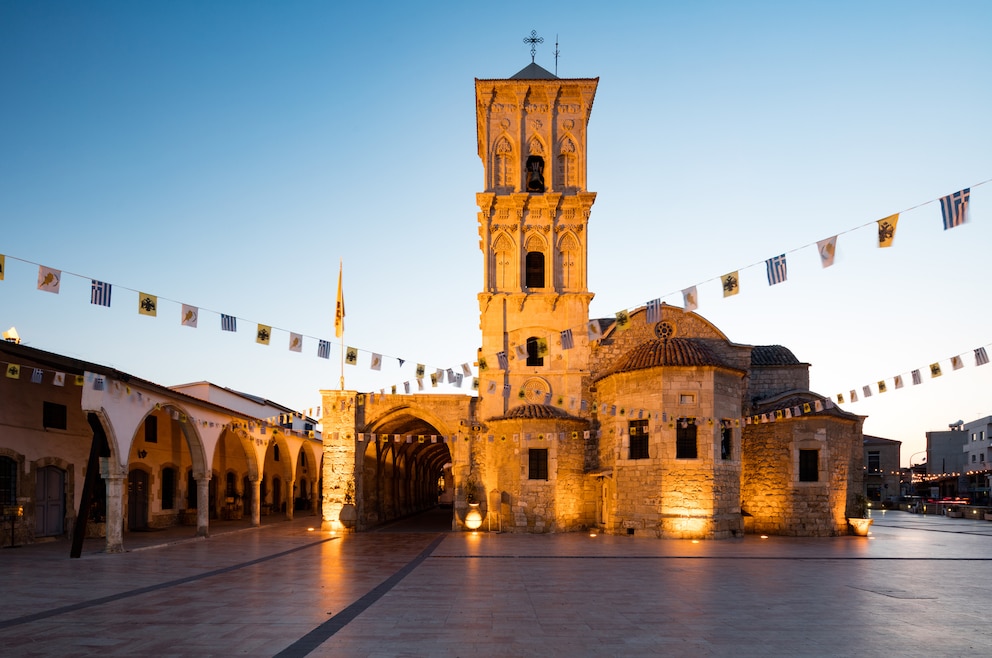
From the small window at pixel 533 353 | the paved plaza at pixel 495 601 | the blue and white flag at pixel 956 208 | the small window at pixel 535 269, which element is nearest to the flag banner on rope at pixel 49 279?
the paved plaza at pixel 495 601

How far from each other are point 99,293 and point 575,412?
20747 mm

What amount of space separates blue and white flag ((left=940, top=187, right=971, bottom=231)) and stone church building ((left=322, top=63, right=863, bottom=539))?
14479mm

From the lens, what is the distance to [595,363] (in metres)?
31.6

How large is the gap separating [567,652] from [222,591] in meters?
7.81

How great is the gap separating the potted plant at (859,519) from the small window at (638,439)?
8.49m

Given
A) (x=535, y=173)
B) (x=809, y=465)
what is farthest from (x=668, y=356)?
(x=535, y=173)

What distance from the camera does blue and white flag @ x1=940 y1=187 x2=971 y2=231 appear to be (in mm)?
10754

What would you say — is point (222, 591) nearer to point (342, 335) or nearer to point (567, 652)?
point (567, 652)

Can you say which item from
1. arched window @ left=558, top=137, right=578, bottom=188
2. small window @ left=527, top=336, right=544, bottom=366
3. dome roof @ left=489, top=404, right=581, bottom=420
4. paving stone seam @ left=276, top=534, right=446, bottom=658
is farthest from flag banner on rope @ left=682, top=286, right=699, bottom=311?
arched window @ left=558, top=137, right=578, bottom=188

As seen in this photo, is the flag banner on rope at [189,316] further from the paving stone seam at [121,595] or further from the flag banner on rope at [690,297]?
the flag banner on rope at [690,297]

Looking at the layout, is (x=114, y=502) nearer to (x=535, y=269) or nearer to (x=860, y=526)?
(x=535, y=269)

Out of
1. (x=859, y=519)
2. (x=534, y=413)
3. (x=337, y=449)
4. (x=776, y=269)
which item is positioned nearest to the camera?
(x=776, y=269)

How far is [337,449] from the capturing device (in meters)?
29.9

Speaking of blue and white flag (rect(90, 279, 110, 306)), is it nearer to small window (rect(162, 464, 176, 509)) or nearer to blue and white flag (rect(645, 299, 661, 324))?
blue and white flag (rect(645, 299, 661, 324))
